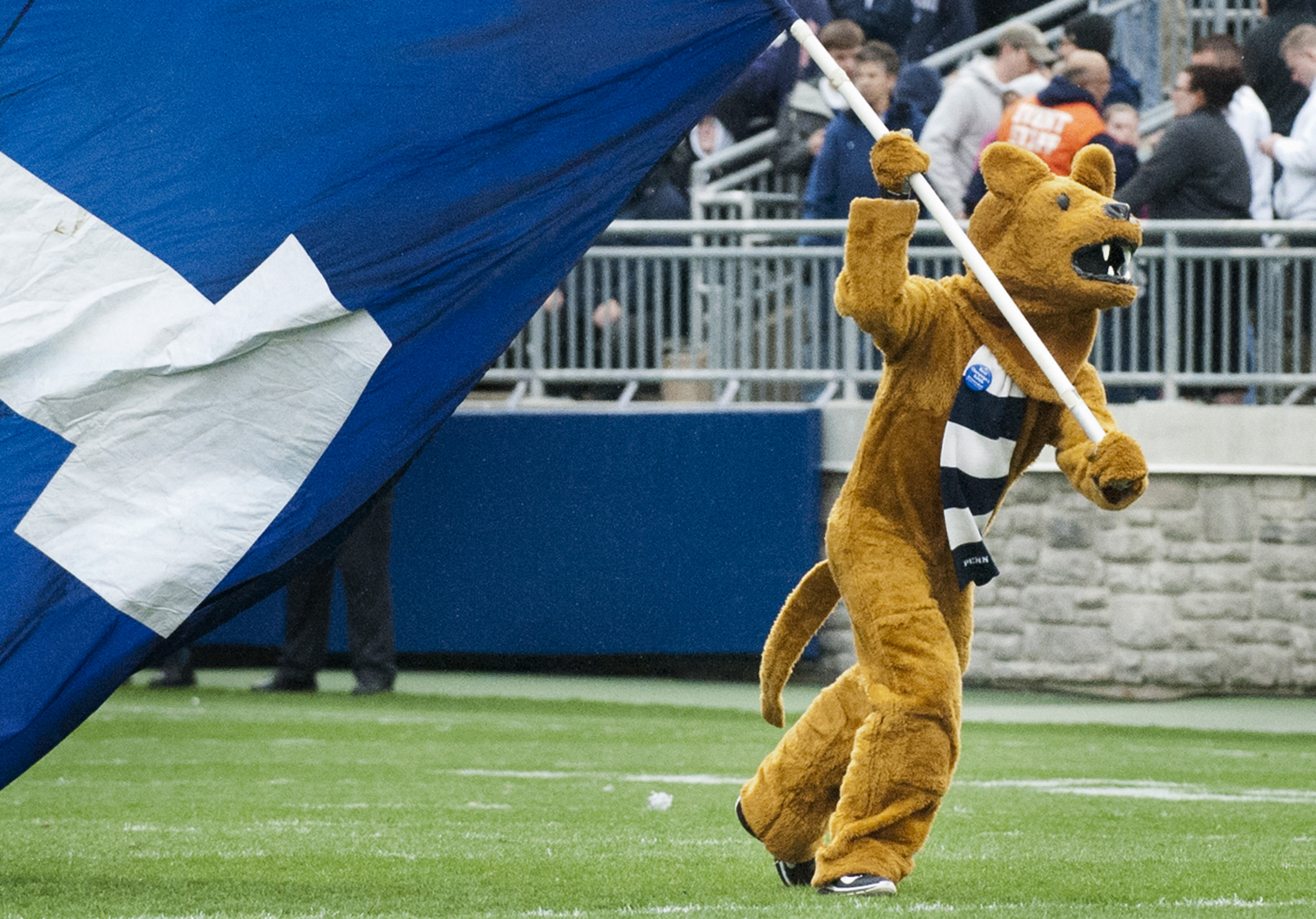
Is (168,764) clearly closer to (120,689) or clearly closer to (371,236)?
(120,689)

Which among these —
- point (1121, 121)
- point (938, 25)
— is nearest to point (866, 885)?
point (1121, 121)

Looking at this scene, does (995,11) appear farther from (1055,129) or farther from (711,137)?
(1055,129)

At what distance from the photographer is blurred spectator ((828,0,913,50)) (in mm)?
14836

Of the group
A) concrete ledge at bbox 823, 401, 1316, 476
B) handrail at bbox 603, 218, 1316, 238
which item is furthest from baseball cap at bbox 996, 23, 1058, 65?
concrete ledge at bbox 823, 401, 1316, 476

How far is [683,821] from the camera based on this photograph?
7660 mm

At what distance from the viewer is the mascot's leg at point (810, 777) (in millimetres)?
6004

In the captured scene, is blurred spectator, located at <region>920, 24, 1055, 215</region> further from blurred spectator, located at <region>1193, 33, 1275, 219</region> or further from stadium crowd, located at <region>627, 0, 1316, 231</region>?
blurred spectator, located at <region>1193, 33, 1275, 219</region>

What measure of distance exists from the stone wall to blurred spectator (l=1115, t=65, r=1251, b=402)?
696 millimetres

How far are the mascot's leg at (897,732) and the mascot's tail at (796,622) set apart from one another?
0.38 m

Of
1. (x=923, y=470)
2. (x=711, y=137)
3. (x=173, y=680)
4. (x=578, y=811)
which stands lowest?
(x=173, y=680)

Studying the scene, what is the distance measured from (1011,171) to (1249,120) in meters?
6.87

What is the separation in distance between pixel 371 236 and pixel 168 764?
A: 3978 mm

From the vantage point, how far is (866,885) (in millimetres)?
5672

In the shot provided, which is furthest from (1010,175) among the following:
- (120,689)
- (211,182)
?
(120,689)
